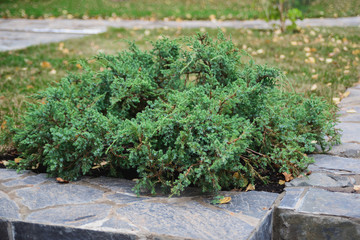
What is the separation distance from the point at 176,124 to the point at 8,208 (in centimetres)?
96

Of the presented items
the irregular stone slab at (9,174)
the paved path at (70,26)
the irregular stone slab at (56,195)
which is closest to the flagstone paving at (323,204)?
the irregular stone slab at (56,195)

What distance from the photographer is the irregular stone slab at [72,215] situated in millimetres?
1956

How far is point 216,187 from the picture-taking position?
6.88 feet

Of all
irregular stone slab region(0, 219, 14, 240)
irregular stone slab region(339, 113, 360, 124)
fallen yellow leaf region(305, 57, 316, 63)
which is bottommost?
irregular stone slab region(0, 219, 14, 240)

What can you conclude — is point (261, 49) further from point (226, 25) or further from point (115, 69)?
point (115, 69)

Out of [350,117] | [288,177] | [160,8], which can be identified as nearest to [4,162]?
[288,177]

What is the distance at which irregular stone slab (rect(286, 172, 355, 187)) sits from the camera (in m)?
2.31

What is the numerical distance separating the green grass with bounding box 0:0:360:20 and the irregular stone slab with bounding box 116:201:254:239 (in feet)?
26.9

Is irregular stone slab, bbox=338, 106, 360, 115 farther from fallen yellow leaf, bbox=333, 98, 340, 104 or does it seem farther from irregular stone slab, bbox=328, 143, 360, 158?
irregular stone slab, bbox=328, 143, 360, 158

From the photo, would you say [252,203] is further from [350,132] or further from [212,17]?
[212,17]

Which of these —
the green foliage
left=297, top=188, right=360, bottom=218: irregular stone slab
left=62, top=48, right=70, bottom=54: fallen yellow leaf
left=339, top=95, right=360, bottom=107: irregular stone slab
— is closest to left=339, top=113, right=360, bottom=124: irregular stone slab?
left=339, top=95, right=360, bottom=107: irregular stone slab

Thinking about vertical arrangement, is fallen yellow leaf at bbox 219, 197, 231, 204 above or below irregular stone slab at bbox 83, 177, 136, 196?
above

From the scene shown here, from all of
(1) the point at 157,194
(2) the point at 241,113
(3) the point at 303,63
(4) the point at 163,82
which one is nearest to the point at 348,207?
(2) the point at 241,113

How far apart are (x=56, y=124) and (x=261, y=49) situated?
4.28 metres
